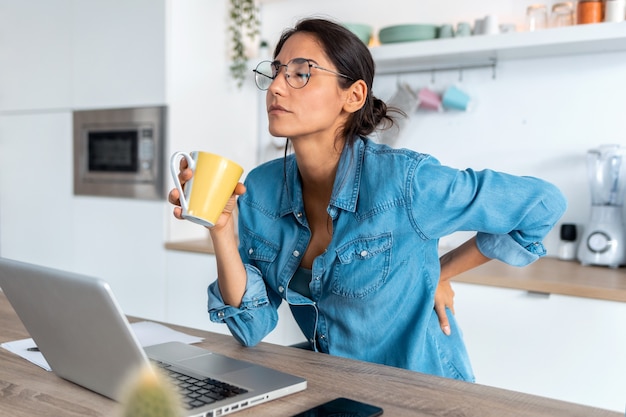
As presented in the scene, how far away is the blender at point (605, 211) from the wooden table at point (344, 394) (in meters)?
1.50

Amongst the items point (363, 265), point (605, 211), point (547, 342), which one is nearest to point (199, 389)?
point (363, 265)

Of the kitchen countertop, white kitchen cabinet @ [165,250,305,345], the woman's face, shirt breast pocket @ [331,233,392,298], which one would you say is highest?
the woman's face

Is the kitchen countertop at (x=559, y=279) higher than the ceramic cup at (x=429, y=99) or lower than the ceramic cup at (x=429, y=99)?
lower

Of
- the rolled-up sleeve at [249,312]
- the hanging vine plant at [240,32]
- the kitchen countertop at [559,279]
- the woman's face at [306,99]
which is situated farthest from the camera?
the hanging vine plant at [240,32]

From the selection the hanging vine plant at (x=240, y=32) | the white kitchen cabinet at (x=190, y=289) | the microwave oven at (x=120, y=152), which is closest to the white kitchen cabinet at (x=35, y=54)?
the microwave oven at (x=120, y=152)

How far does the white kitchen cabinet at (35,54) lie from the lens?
9.81 feet

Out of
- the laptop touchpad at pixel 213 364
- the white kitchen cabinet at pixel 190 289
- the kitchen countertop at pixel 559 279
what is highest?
the laptop touchpad at pixel 213 364

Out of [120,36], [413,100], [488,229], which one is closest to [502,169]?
[413,100]

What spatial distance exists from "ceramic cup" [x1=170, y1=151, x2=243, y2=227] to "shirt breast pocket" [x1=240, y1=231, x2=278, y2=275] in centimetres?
37

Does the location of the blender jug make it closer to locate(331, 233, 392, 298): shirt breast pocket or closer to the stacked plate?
the stacked plate

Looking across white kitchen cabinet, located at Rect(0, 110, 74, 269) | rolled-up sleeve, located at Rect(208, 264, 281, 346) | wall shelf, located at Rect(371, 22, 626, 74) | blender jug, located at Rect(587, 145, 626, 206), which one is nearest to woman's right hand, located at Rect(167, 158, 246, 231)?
rolled-up sleeve, located at Rect(208, 264, 281, 346)

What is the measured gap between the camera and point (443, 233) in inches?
49.6

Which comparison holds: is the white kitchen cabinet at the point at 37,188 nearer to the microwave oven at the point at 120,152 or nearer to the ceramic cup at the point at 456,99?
the microwave oven at the point at 120,152

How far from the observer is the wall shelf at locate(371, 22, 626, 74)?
2107 millimetres
